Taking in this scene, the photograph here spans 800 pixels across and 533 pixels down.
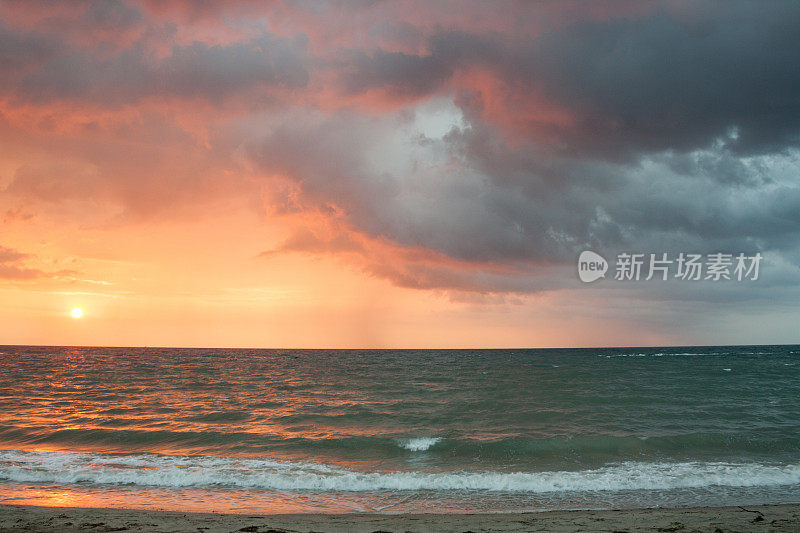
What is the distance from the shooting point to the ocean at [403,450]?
13.3 m

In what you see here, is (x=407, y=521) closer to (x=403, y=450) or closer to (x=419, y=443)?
(x=403, y=450)

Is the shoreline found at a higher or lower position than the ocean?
higher

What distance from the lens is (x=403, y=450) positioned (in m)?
19.6

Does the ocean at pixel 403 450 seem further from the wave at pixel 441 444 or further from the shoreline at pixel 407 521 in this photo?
the shoreline at pixel 407 521

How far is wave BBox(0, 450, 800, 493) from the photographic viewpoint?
47.3ft

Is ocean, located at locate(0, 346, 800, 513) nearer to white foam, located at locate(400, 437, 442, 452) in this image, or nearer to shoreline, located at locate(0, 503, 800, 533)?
white foam, located at locate(400, 437, 442, 452)

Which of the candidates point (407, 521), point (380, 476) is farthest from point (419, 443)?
point (407, 521)

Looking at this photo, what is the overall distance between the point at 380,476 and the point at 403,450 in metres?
A: 4.35

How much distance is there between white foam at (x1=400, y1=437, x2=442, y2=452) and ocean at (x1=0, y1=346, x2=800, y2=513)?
165 millimetres

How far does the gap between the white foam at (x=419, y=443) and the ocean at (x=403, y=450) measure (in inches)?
6.5

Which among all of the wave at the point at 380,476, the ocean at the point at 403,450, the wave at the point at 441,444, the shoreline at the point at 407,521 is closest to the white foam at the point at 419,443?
the wave at the point at 441,444

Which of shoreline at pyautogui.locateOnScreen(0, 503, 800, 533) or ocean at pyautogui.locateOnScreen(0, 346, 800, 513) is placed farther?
ocean at pyautogui.locateOnScreen(0, 346, 800, 513)

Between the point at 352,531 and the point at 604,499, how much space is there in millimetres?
7514

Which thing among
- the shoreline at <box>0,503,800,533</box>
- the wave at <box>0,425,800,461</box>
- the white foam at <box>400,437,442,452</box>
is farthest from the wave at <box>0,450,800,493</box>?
the white foam at <box>400,437,442,452</box>
